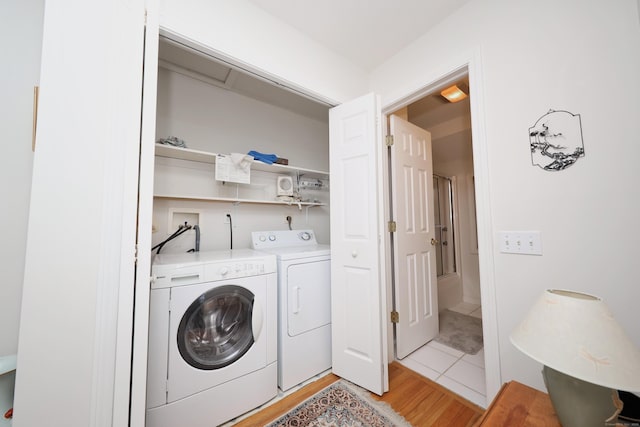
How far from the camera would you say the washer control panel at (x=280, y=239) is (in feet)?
6.67

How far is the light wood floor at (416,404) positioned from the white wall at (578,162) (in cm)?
43

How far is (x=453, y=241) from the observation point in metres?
3.51

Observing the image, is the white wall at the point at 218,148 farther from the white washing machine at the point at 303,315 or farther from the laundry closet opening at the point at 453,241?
the laundry closet opening at the point at 453,241

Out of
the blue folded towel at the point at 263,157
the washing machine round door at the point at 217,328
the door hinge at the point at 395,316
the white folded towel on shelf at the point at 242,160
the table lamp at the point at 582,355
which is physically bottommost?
the door hinge at the point at 395,316

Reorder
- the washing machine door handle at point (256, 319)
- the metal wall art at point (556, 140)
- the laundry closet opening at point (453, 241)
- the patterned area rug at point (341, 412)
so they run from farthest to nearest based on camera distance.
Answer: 1. the laundry closet opening at point (453, 241)
2. the washing machine door handle at point (256, 319)
3. the patterned area rug at point (341, 412)
4. the metal wall art at point (556, 140)

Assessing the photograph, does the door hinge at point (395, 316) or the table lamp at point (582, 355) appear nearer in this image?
the table lamp at point (582, 355)

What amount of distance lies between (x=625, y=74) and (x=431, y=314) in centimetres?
210

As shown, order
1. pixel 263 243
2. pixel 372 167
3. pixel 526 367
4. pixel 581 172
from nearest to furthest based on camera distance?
pixel 581 172, pixel 526 367, pixel 372 167, pixel 263 243

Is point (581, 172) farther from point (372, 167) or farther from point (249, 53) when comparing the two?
point (249, 53)

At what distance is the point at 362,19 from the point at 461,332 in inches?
120

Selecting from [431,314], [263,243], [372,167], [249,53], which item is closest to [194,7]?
[249,53]

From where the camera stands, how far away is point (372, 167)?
5.15 ft

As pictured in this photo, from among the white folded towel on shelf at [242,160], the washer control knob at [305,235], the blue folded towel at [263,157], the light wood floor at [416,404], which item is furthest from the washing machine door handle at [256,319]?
the blue folded towel at [263,157]

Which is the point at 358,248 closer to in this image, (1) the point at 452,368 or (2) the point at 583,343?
(2) the point at 583,343
